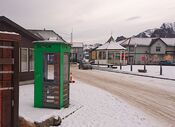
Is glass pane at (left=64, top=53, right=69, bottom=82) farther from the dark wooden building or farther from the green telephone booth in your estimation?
the dark wooden building

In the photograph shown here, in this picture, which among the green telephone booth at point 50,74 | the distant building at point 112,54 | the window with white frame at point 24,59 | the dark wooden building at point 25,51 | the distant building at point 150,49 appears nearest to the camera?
the green telephone booth at point 50,74

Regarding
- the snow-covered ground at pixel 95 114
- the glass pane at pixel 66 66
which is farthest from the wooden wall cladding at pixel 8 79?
the glass pane at pixel 66 66

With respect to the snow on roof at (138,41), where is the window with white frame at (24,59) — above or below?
below

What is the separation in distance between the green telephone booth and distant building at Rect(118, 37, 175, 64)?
199ft

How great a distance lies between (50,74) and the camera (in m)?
11.5

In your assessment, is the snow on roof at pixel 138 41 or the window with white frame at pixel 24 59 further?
the snow on roof at pixel 138 41

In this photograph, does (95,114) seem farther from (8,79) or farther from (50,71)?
(8,79)

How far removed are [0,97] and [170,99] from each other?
11757mm

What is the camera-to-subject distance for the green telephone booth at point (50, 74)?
11.2 meters

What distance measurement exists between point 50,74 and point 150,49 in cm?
6418

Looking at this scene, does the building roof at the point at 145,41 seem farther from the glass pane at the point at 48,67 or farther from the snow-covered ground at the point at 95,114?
the glass pane at the point at 48,67

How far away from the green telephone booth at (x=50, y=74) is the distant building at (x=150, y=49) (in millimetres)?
60588

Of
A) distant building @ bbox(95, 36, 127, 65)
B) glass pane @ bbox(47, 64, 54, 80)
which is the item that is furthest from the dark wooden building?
distant building @ bbox(95, 36, 127, 65)

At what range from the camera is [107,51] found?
209 ft
